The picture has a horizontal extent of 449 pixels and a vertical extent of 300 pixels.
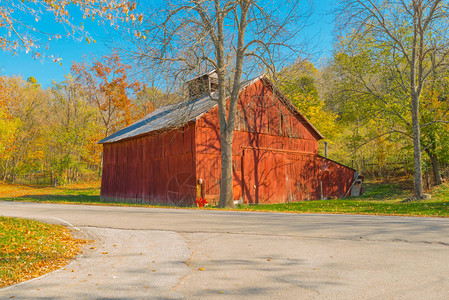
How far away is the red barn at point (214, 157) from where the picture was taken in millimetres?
16859

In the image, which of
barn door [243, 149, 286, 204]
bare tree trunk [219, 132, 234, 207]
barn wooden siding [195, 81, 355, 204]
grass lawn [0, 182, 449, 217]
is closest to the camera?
grass lawn [0, 182, 449, 217]

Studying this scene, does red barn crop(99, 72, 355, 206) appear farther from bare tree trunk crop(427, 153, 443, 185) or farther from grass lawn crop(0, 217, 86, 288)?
grass lawn crop(0, 217, 86, 288)

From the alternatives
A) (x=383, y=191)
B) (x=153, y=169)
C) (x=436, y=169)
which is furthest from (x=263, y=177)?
(x=436, y=169)

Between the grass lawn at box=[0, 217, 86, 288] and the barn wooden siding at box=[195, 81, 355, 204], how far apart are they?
9.52 m

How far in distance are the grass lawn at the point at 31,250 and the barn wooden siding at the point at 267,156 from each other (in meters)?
9.52

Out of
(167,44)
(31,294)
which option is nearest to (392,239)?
(31,294)

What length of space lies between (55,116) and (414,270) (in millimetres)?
45276

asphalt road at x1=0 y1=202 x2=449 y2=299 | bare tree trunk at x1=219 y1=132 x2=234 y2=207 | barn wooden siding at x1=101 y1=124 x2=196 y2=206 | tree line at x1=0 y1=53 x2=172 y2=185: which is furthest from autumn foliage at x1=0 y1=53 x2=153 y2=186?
asphalt road at x1=0 y1=202 x2=449 y2=299

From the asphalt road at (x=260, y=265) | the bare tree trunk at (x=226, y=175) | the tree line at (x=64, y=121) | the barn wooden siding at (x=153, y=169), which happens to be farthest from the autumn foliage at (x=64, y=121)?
the asphalt road at (x=260, y=265)

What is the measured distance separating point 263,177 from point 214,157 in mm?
3804

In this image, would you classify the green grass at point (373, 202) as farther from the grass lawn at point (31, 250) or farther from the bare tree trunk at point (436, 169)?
the grass lawn at point (31, 250)

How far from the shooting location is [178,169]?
17.4 metres

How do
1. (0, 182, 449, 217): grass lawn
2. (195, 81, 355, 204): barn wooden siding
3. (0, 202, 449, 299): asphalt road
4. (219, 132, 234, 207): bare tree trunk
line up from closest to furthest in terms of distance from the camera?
1. (0, 202, 449, 299): asphalt road
2. (0, 182, 449, 217): grass lawn
3. (219, 132, 234, 207): bare tree trunk
4. (195, 81, 355, 204): barn wooden siding

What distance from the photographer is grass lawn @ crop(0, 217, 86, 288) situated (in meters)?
4.70
